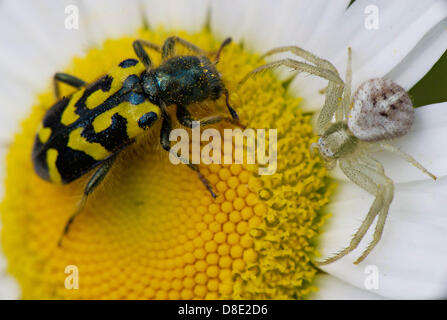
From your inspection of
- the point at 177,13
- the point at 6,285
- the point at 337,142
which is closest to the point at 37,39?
the point at 177,13

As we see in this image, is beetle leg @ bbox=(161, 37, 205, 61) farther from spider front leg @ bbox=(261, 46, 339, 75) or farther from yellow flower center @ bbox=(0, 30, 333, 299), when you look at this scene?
spider front leg @ bbox=(261, 46, 339, 75)

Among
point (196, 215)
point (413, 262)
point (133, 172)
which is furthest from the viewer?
point (133, 172)

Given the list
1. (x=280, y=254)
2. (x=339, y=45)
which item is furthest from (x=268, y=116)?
(x=280, y=254)

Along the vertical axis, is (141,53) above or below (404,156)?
above

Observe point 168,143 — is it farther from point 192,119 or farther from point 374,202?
Answer: point 374,202

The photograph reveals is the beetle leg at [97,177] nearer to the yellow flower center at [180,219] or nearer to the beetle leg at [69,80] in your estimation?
the yellow flower center at [180,219]

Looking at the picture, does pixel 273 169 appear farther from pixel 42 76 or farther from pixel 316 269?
pixel 42 76

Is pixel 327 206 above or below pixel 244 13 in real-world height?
below
